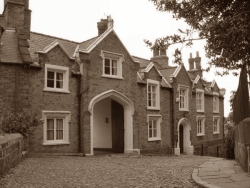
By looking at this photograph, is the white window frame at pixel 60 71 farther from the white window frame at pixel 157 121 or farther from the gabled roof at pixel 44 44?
the white window frame at pixel 157 121

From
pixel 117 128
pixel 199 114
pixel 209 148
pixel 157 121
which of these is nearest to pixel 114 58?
pixel 117 128

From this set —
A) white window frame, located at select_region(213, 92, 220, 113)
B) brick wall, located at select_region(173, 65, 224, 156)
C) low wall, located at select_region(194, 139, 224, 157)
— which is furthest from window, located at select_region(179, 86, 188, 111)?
white window frame, located at select_region(213, 92, 220, 113)

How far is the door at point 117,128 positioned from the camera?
2148cm

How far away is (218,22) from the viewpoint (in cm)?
1060

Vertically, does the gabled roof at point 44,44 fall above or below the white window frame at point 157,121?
above

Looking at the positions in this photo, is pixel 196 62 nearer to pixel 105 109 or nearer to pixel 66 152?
pixel 105 109

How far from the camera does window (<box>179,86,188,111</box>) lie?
2662 cm

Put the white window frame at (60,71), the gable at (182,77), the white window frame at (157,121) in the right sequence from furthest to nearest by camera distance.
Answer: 1. the gable at (182,77)
2. the white window frame at (157,121)
3. the white window frame at (60,71)

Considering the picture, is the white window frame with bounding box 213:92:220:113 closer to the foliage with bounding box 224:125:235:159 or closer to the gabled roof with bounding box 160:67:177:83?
the gabled roof with bounding box 160:67:177:83

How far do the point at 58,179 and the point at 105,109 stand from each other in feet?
48.6

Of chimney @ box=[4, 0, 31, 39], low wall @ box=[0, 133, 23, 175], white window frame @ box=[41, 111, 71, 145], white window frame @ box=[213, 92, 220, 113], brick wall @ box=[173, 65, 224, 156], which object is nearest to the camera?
low wall @ box=[0, 133, 23, 175]

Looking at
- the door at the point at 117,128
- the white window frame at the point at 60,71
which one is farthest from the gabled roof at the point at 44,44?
the door at the point at 117,128

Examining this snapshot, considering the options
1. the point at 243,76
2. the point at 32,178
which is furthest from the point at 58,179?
the point at 243,76

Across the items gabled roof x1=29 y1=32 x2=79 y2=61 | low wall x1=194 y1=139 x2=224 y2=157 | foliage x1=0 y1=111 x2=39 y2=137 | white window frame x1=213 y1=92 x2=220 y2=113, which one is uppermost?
gabled roof x1=29 y1=32 x2=79 y2=61
